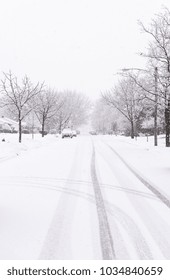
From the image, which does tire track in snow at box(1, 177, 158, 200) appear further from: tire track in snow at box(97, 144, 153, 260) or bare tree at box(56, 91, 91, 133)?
bare tree at box(56, 91, 91, 133)

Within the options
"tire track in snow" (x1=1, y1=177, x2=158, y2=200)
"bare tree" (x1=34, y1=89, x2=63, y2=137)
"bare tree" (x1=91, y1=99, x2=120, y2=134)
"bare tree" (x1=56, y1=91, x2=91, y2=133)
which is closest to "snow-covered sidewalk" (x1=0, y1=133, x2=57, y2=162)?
"tire track in snow" (x1=1, y1=177, x2=158, y2=200)

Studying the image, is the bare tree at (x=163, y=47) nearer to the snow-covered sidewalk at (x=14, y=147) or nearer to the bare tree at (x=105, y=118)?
the snow-covered sidewalk at (x=14, y=147)

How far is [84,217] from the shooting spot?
7.24m

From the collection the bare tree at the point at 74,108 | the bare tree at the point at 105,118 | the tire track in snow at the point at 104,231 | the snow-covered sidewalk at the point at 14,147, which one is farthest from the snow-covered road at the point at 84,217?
the bare tree at the point at 74,108

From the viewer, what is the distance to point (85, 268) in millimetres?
4629

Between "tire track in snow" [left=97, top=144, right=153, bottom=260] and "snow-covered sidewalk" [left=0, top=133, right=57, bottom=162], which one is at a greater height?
"snow-covered sidewalk" [left=0, top=133, right=57, bottom=162]

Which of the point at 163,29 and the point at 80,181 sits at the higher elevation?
the point at 163,29

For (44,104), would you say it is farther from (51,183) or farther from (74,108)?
(51,183)

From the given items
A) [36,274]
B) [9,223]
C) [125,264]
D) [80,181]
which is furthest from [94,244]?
[80,181]

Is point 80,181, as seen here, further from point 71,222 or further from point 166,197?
point 71,222

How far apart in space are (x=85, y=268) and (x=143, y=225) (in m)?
2.31

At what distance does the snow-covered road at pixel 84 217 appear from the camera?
5.40 metres

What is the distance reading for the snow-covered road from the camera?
213 inches

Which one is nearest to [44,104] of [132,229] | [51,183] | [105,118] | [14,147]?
[14,147]
